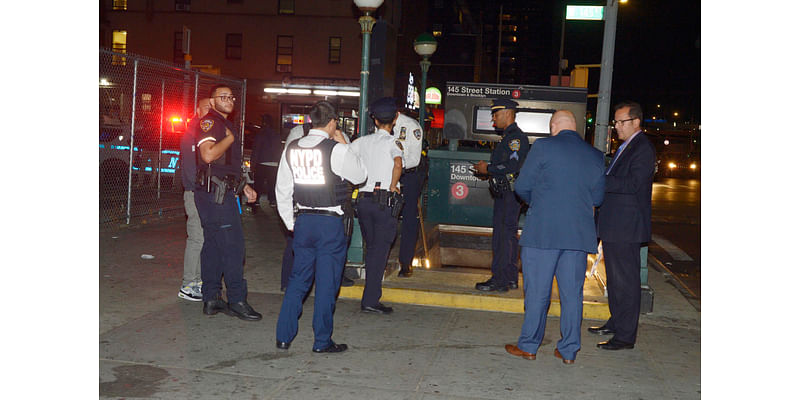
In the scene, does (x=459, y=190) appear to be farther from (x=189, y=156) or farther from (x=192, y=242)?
(x=189, y=156)

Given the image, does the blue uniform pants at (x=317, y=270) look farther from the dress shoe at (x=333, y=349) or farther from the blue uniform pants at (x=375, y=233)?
the blue uniform pants at (x=375, y=233)

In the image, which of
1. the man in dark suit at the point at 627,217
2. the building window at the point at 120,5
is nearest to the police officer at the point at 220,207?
Result: the man in dark suit at the point at 627,217

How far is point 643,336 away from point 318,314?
294 cm

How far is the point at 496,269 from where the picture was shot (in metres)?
7.05

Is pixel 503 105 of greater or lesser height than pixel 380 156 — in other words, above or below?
above

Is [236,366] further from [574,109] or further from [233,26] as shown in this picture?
[233,26]

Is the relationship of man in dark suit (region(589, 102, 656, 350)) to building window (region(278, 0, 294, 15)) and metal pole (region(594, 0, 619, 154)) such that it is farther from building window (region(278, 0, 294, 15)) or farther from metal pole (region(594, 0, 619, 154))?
building window (region(278, 0, 294, 15))

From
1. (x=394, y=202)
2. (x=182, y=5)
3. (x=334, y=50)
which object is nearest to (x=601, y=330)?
(x=394, y=202)

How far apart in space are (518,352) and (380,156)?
212 centimetres

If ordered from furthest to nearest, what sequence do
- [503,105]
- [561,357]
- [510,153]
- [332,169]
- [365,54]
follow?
[365,54] → [503,105] → [510,153] → [561,357] → [332,169]

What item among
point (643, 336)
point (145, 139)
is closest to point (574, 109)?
point (643, 336)

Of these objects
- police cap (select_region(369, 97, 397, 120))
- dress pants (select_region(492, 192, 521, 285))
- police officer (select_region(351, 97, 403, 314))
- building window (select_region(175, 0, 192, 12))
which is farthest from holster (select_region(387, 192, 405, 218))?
building window (select_region(175, 0, 192, 12))

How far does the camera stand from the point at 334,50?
3606cm

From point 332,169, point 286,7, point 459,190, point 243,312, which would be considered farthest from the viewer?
point 286,7
